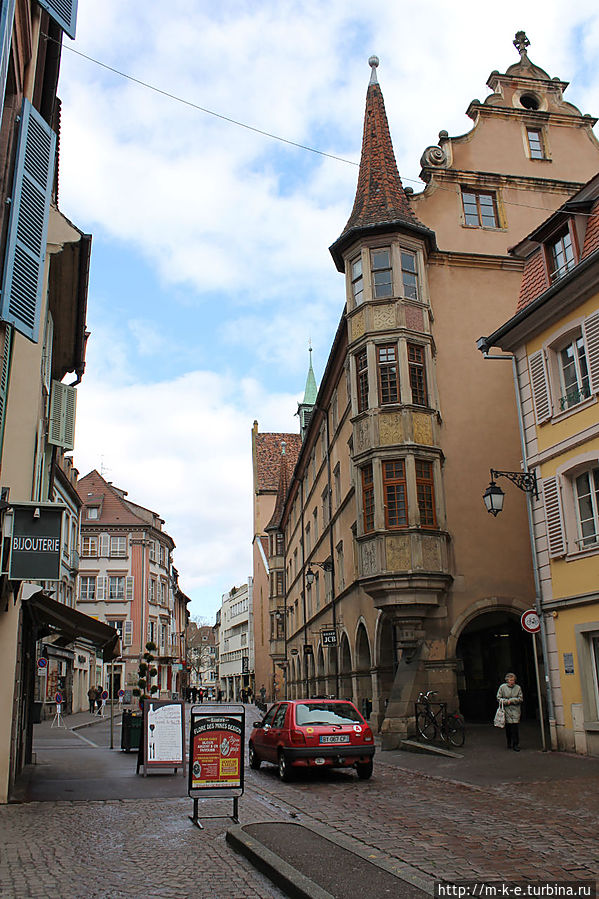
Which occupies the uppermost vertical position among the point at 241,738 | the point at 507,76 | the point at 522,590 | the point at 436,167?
the point at 507,76

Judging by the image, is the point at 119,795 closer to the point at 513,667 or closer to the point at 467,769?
the point at 467,769

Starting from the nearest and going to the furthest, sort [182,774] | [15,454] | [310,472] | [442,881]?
1. [442,881]
2. [15,454]
3. [182,774]
4. [310,472]

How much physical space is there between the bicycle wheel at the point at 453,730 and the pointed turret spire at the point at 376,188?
14.3 metres

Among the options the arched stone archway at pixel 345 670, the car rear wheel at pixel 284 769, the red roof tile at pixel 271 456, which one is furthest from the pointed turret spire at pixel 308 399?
the car rear wheel at pixel 284 769

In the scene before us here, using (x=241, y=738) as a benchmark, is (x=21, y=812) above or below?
below

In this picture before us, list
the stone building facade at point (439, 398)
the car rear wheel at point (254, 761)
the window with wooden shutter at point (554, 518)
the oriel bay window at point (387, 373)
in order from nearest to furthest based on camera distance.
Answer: the window with wooden shutter at point (554, 518) < the car rear wheel at point (254, 761) < the stone building facade at point (439, 398) < the oriel bay window at point (387, 373)

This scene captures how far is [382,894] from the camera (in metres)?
6.04

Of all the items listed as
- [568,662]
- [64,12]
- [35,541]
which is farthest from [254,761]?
[64,12]

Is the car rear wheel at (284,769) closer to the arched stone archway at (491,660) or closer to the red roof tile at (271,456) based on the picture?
the arched stone archway at (491,660)

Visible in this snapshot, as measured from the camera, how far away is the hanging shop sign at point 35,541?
371 inches

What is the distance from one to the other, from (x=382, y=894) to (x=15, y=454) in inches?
358

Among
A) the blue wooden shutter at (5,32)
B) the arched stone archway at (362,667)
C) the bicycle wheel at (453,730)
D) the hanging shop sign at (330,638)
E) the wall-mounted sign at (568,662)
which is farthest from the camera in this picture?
the hanging shop sign at (330,638)

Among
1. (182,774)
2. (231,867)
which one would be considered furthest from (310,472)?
(231,867)

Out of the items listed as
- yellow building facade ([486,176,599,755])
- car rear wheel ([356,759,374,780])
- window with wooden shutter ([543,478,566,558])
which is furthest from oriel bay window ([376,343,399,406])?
car rear wheel ([356,759,374,780])
